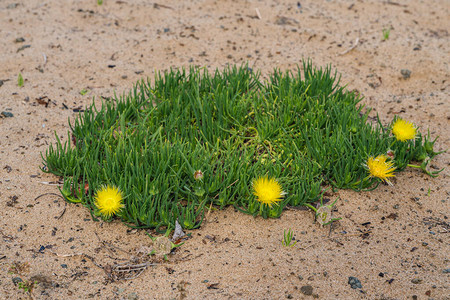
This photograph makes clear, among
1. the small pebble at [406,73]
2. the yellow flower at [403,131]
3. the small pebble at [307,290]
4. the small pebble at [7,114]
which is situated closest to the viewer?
the small pebble at [307,290]

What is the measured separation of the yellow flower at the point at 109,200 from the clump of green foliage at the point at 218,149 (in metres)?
0.06

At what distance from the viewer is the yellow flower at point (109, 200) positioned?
7.32 feet

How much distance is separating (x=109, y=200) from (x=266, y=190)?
0.75 m

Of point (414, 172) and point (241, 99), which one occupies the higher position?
point (241, 99)

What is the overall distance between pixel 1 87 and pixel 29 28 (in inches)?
44.0

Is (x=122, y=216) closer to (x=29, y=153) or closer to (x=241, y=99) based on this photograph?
(x=29, y=153)

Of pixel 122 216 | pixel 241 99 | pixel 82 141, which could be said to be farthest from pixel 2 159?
pixel 241 99

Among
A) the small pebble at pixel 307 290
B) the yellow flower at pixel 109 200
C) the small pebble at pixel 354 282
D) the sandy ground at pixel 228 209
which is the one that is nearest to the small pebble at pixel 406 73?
the sandy ground at pixel 228 209

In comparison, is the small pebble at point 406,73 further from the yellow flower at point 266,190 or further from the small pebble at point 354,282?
the small pebble at point 354,282

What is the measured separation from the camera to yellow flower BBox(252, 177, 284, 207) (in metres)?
2.30

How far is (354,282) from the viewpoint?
6.85ft

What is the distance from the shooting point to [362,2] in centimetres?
509

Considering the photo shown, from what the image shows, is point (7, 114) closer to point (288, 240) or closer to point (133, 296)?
point (133, 296)

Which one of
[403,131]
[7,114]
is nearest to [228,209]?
[403,131]
